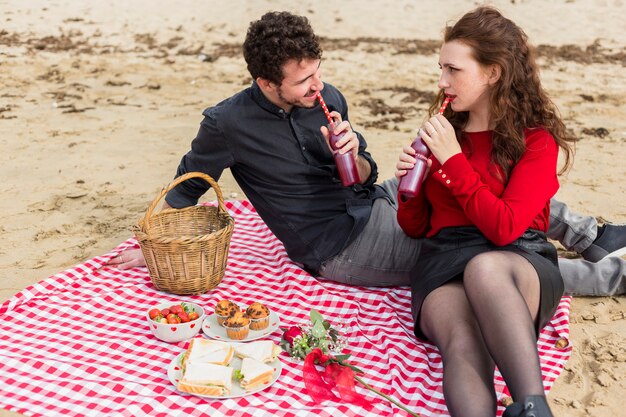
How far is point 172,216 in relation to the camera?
3945mm

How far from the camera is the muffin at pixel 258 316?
11.1 feet

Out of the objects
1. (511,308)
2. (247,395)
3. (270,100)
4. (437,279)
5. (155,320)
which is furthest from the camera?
(270,100)

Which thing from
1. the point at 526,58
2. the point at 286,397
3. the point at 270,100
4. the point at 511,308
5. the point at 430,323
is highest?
the point at 526,58

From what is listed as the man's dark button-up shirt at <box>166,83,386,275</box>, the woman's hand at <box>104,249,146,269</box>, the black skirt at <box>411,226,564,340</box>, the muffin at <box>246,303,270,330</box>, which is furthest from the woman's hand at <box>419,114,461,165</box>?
the woman's hand at <box>104,249,146,269</box>

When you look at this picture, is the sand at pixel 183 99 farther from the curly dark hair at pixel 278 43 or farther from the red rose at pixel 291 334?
the curly dark hair at pixel 278 43

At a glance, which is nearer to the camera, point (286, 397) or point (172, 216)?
point (286, 397)

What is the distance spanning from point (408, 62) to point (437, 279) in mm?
6303

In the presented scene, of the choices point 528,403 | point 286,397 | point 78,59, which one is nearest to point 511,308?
point 528,403

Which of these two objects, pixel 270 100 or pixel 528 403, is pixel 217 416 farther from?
pixel 270 100

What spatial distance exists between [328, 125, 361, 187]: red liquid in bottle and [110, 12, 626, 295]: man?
4cm

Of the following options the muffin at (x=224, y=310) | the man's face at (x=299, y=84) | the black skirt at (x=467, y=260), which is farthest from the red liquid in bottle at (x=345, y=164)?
the muffin at (x=224, y=310)

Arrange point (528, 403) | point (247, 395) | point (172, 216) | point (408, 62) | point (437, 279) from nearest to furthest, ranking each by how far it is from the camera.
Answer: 1. point (528, 403)
2. point (247, 395)
3. point (437, 279)
4. point (172, 216)
5. point (408, 62)

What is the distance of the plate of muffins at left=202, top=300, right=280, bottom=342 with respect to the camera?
10.9ft

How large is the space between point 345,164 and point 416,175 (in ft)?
1.42
